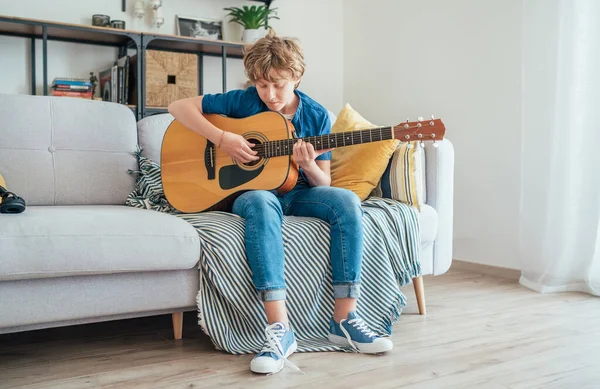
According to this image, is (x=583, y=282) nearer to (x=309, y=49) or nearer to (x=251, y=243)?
(x=251, y=243)

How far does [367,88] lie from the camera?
3.76 metres

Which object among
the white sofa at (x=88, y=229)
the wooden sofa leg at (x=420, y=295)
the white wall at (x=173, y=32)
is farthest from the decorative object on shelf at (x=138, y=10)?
the wooden sofa leg at (x=420, y=295)

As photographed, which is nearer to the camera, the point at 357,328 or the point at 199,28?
the point at 357,328

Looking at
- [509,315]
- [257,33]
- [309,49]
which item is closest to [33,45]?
[257,33]

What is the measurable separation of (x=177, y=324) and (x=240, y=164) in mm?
495

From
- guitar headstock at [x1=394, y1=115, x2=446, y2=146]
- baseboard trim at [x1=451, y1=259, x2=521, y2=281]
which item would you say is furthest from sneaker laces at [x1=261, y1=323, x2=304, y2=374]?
baseboard trim at [x1=451, y1=259, x2=521, y2=281]

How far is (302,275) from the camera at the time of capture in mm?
1734

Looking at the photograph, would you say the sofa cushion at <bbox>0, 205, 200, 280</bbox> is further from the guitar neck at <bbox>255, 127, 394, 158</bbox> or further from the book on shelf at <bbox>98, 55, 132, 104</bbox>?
the book on shelf at <bbox>98, 55, 132, 104</bbox>

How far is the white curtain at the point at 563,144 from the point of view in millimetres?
2396

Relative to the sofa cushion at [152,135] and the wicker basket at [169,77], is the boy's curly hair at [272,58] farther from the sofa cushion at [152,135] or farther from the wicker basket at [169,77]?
the wicker basket at [169,77]

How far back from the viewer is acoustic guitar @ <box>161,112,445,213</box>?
170 centimetres

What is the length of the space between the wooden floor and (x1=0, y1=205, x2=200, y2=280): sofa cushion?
0.80ft

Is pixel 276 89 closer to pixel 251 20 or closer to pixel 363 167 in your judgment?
pixel 363 167

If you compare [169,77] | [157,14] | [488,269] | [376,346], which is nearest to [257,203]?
[376,346]
